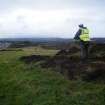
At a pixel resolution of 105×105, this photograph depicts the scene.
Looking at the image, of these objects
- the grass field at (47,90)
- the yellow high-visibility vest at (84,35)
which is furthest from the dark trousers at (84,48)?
the grass field at (47,90)

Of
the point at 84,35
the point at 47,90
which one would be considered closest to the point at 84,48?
the point at 84,35

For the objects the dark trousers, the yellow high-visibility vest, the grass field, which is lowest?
the grass field

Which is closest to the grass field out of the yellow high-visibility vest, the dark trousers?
the yellow high-visibility vest

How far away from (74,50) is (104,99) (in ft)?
75.9

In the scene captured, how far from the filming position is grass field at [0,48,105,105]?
16.5m

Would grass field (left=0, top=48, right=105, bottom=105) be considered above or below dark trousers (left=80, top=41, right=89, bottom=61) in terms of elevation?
below

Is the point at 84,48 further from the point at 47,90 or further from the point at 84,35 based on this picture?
the point at 47,90

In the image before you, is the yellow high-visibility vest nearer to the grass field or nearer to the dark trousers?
the dark trousers

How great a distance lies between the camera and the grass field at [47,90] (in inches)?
649

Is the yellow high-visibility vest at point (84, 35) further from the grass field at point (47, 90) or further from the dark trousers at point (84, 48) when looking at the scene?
the grass field at point (47, 90)

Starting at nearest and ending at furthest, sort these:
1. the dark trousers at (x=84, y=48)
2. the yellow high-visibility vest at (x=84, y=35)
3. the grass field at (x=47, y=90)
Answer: the grass field at (x=47, y=90) → the yellow high-visibility vest at (x=84, y=35) → the dark trousers at (x=84, y=48)

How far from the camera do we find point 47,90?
18.6 metres

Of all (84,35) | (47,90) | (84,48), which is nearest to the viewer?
(47,90)

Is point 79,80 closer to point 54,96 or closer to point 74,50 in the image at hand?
point 54,96
